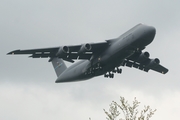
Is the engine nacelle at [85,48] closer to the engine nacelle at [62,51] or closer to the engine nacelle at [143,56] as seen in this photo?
the engine nacelle at [62,51]

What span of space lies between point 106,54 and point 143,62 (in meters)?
6.54

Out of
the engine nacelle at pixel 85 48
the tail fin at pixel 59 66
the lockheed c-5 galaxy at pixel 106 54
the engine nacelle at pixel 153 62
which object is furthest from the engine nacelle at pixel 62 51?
the tail fin at pixel 59 66

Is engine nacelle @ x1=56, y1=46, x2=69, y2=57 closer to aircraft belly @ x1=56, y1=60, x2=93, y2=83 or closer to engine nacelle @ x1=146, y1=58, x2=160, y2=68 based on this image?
aircraft belly @ x1=56, y1=60, x2=93, y2=83

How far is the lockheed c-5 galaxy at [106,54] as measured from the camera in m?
31.5

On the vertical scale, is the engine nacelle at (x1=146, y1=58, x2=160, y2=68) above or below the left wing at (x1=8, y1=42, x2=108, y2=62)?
below

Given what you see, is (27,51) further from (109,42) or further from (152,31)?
(152,31)

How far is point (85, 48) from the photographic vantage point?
3272 cm

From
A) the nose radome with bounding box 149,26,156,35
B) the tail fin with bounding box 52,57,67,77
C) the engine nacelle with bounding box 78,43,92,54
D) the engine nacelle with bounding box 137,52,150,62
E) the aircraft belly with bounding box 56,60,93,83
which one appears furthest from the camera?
the tail fin with bounding box 52,57,67,77

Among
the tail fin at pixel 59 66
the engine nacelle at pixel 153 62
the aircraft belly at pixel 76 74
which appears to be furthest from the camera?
the tail fin at pixel 59 66

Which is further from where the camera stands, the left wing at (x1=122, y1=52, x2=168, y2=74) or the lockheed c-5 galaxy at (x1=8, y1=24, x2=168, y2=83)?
the left wing at (x1=122, y1=52, x2=168, y2=74)

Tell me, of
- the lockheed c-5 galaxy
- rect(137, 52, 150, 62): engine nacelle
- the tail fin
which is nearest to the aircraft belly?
the lockheed c-5 galaxy

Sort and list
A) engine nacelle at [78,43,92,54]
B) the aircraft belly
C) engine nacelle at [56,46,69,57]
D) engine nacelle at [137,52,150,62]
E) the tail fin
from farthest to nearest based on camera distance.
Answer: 1. the tail fin
2. the aircraft belly
3. engine nacelle at [137,52,150,62]
4. engine nacelle at [78,43,92,54]
5. engine nacelle at [56,46,69,57]

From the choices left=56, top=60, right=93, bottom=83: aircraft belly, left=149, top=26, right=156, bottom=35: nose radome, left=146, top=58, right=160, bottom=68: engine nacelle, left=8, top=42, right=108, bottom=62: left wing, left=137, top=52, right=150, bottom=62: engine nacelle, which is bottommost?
left=56, top=60, right=93, bottom=83: aircraft belly

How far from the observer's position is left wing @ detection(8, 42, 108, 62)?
3284cm
